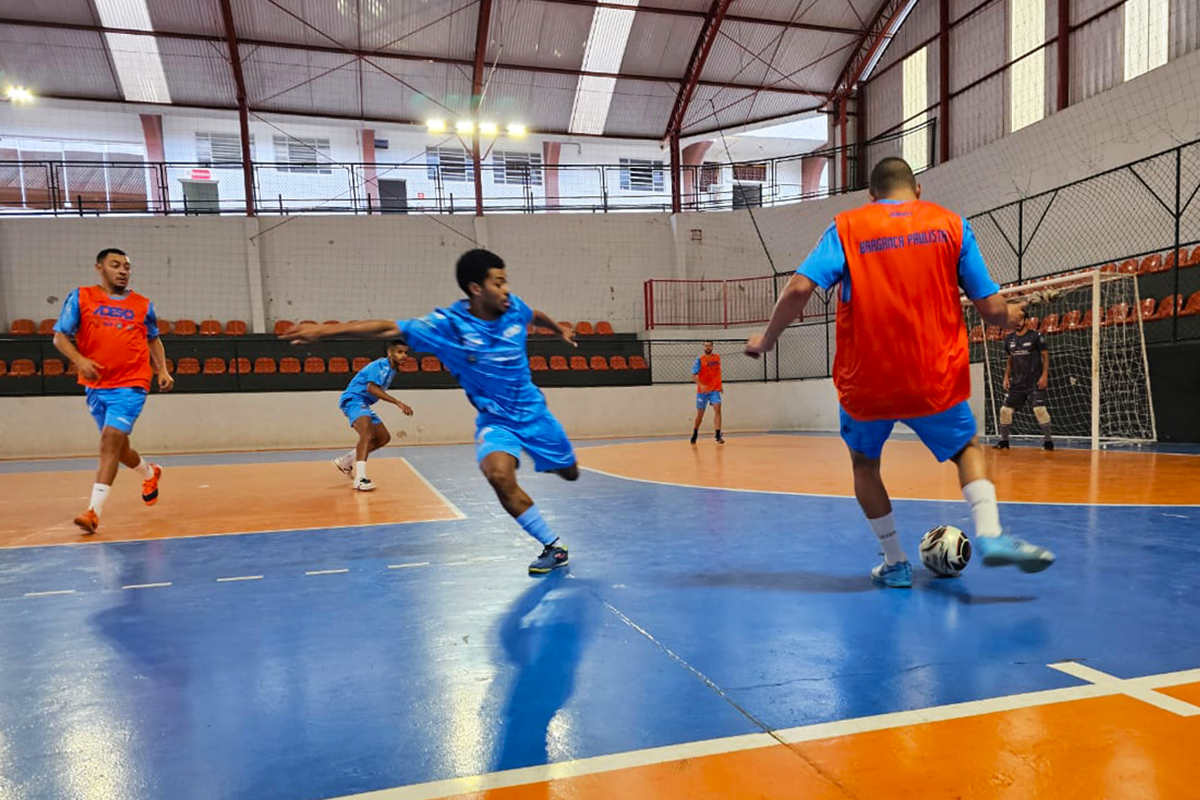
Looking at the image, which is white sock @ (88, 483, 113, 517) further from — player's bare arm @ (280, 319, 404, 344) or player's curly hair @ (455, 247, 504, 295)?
player's curly hair @ (455, 247, 504, 295)

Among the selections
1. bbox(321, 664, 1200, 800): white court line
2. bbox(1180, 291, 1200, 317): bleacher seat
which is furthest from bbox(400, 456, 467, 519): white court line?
bbox(1180, 291, 1200, 317): bleacher seat

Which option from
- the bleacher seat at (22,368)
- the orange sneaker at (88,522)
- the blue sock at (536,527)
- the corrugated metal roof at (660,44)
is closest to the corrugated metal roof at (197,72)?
the bleacher seat at (22,368)

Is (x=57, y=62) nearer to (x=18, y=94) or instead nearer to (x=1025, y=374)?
(x=18, y=94)

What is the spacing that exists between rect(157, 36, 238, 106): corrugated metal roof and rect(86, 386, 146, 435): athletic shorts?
17.9 m

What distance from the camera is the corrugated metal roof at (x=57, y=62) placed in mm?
19078

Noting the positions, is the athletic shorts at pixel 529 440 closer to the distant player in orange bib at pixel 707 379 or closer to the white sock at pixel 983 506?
the white sock at pixel 983 506

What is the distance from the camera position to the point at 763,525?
16.5 ft

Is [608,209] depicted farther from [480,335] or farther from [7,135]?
[7,135]

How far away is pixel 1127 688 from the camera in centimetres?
211

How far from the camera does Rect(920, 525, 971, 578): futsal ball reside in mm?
3390

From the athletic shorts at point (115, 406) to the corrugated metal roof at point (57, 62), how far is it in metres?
19.0

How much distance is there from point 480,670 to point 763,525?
298 centimetres

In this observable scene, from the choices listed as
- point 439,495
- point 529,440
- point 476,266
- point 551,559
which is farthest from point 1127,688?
point 439,495

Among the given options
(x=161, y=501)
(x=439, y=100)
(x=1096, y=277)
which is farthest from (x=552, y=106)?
(x=161, y=501)
